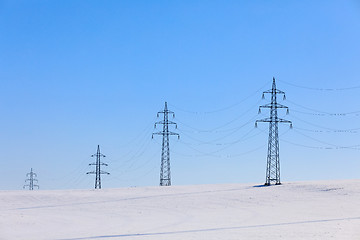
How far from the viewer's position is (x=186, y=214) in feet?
100

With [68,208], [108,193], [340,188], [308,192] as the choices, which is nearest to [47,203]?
[68,208]

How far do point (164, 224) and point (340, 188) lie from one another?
2380 centimetres

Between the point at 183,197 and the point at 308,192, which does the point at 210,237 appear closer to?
the point at 183,197

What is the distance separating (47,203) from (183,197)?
34.4ft

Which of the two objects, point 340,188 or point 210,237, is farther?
point 340,188

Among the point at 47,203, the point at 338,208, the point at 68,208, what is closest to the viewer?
the point at 338,208

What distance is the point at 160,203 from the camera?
124 feet

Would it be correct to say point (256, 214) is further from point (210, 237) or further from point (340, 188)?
point (340, 188)

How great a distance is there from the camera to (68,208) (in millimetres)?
36031

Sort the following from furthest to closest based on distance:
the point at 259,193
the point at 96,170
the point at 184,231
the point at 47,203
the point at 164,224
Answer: the point at 96,170, the point at 259,193, the point at 47,203, the point at 164,224, the point at 184,231

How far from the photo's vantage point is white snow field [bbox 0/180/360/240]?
68.1 ft

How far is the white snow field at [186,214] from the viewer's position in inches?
817

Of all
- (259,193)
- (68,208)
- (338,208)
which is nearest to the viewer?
(338,208)

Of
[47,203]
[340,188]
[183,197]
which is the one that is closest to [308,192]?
[340,188]
